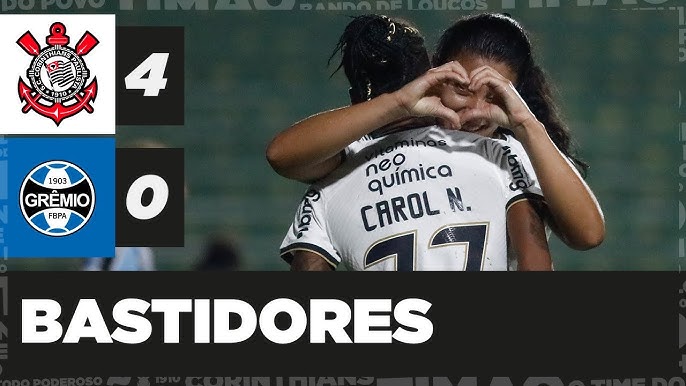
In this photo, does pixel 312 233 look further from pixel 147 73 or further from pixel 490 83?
pixel 147 73

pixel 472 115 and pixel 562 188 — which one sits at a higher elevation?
pixel 472 115

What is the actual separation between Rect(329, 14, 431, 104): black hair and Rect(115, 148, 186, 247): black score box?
0.69m

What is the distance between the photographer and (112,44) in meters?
2.59

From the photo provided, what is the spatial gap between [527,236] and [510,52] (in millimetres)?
315

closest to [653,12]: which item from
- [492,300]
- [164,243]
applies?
[164,243]

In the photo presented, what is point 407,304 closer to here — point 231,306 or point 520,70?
point 231,306

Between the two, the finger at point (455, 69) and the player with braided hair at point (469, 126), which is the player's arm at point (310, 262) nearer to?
the player with braided hair at point (469, 126)

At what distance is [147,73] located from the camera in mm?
2551

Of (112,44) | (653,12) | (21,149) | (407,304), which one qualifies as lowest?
(407,304)

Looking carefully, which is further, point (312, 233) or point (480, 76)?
point (312, 233)

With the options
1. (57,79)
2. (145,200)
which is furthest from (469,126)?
(57,79)

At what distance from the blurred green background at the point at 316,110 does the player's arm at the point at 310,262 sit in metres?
2.53

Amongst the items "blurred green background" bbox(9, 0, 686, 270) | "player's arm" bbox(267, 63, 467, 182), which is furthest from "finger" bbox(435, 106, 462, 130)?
"blurred green background" bbox(9, 0, 686, 270)

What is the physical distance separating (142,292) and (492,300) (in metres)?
0.62
